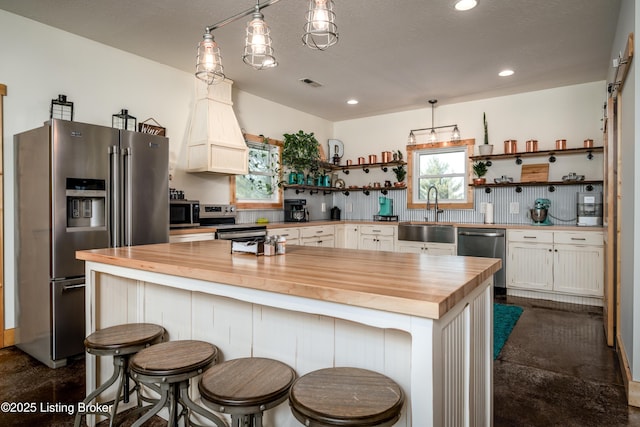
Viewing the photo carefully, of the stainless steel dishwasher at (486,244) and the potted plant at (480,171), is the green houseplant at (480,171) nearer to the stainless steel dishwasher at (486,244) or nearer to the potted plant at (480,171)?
the potted plant at (480,171)

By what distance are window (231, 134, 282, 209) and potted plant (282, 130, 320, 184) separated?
0.15 m

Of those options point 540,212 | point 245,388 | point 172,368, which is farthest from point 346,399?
point 540,212

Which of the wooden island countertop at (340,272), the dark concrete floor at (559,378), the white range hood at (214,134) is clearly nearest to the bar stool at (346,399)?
the wooden island countertop at (340,272)

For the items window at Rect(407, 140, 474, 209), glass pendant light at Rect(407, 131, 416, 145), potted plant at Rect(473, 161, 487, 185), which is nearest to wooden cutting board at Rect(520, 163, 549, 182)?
potted plant at Rect(473, 161, 487, 185)

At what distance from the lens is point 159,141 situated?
11.1 feet

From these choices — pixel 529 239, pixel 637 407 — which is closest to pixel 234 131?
pixel 529 239

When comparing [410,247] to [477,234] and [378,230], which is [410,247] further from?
[477,234]

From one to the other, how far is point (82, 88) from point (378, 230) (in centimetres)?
423

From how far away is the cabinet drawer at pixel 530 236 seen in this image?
451 centimetres

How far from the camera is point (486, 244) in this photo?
4.86 metres

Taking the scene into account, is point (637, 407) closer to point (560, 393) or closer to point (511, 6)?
point (560, 393)

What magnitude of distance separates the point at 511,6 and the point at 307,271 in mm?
2900

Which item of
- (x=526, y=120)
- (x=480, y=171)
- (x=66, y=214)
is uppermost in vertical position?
(x=526, y=120)

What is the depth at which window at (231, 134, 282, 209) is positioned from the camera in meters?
5.25
